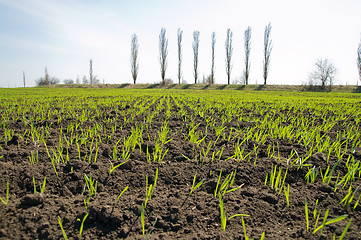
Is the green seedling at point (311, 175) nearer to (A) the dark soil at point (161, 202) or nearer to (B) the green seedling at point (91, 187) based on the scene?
(A) the dark soil at point (161, 202)

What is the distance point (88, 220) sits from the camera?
3.94 feet

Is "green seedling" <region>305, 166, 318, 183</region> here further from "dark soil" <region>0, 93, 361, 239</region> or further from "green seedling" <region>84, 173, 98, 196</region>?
"green seedling" <region>84, 173, 98, 196</region>

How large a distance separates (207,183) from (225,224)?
1.69 feet

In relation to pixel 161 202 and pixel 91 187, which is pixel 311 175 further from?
pixel 91 187

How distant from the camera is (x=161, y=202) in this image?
1.38 metres

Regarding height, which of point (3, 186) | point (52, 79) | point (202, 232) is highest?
point (52, 79)

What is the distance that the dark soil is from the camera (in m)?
1.13

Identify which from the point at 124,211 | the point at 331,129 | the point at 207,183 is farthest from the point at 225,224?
the point at 331,129

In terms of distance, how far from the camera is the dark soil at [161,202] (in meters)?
1.13

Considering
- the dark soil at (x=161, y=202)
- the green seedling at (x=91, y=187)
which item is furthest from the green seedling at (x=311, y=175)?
the green seedling at (x=91, y=187)

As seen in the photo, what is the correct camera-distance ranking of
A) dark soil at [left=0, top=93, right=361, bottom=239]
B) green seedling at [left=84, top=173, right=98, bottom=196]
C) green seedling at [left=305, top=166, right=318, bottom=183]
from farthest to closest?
green seedling at [left=305, top=166, right=318, bottom=183] < green seedling at [left=84, top=173, right=98, bottom=196] < dark soil at [left=0, top=93, right=361, bottom=239]

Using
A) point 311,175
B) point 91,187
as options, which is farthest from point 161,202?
point 311,175

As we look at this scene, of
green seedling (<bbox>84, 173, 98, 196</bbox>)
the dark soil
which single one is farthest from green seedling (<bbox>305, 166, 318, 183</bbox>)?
green seedling (<bbox>84, 173, 98, 196</bbox>)

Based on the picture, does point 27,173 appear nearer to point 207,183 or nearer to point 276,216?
point 207,183
